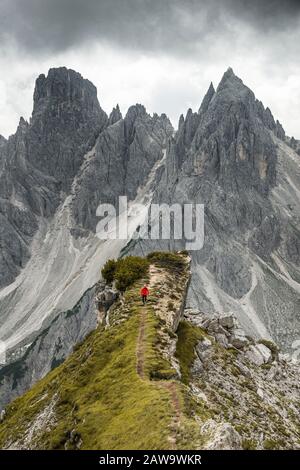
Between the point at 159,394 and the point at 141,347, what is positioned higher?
the point at 141,347

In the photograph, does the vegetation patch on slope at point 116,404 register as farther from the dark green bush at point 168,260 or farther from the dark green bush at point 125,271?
the dark green bush at point 168,260

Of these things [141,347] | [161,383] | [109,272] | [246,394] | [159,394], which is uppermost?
[109,272]

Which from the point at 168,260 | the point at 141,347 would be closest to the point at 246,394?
the point at 141,347

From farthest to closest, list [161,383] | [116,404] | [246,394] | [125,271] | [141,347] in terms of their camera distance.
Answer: [125,271] < [246,394] < [141,347] < [161,383] < [116,404]

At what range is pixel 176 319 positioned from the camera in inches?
1480

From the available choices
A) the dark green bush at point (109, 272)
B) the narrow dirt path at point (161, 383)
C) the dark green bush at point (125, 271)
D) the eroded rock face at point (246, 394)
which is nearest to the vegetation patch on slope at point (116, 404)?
the narrow dirt path at point (161, 383)

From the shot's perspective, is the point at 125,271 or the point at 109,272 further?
the point at 109,272

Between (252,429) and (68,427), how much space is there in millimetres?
10086

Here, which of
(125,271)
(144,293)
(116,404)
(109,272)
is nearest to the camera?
(116,404)

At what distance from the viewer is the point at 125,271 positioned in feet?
145

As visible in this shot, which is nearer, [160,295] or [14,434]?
[14,434]

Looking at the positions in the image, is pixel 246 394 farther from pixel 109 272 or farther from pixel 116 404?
pixel 109 272

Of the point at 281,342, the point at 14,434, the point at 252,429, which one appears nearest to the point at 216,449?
the point at 252,429
